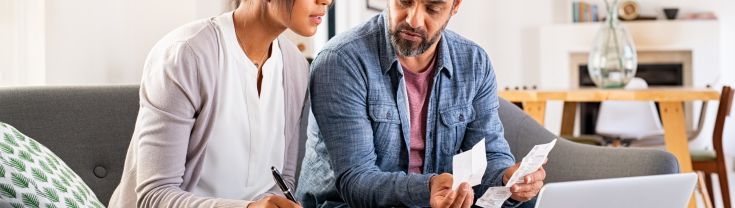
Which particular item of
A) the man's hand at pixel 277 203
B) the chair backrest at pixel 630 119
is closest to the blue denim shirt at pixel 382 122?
the man's hand at pixel 277 203

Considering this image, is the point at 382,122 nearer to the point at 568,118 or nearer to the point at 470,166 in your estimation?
the point at 470,166

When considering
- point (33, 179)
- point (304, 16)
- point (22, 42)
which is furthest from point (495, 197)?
point (22, 42)

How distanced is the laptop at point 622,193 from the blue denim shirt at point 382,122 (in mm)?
392

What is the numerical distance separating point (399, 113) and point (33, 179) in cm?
78

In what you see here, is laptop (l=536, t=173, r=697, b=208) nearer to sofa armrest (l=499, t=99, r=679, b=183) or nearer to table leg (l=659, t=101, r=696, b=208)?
sofa armrest (l=499, t=99, r=679, b=183)

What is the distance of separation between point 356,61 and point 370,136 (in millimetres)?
150

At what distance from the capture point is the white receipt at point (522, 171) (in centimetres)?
163

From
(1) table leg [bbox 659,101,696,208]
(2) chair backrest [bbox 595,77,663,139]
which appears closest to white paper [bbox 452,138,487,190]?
(1) table leg [bbox 659,101,696,208]

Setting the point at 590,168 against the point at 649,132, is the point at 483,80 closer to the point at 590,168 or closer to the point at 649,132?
the point at 590,168

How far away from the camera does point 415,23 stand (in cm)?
194

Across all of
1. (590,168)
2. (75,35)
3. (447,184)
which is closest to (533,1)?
(75,35)

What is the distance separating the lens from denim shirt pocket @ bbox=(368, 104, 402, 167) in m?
1.94

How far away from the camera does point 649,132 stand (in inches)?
219

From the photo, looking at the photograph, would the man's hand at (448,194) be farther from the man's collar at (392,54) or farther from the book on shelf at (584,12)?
Result: the book on shelf at (584,12)
